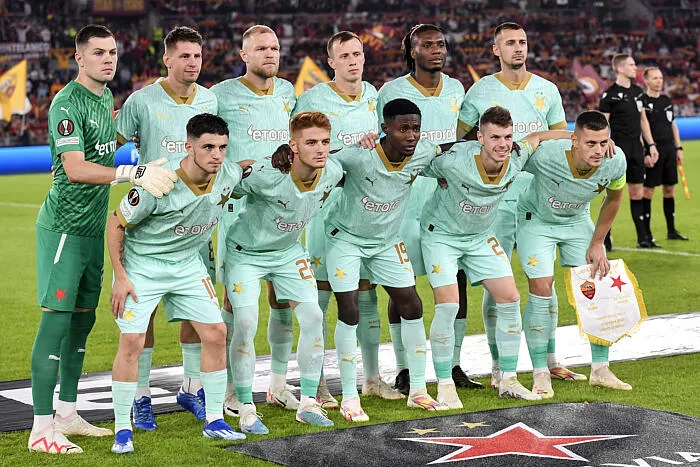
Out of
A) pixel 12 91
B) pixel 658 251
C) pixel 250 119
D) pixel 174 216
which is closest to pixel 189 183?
pixel 174 216

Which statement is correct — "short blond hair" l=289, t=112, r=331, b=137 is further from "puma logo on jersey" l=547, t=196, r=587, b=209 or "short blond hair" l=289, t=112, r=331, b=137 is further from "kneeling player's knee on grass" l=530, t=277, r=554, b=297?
"kneeling player's knee on grass" l=530, t=277, r=554, b=297

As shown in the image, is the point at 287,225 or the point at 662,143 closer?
the point at 287,225

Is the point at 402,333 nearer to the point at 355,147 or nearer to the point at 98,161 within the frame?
the point at 355,147

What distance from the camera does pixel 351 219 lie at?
6402 mm

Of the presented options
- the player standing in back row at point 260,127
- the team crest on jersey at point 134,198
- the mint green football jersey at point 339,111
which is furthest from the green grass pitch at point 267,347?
the mint green football jersey at point 339,111

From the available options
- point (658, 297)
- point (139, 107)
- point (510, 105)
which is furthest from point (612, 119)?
point (139, 107)

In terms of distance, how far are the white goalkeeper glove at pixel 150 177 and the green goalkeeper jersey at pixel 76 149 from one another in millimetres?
320

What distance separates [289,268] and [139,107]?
122cm

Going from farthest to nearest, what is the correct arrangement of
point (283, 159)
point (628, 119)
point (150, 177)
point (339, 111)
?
point (628, 119)
point (339, 111)
point (283, 159)
point (150, 177)

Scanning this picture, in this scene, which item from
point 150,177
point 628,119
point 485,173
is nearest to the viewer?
point 150,177

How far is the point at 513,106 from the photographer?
7188 millimetres

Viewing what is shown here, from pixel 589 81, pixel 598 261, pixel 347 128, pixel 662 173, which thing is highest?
pixel 589 81

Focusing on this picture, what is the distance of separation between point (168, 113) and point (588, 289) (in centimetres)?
278

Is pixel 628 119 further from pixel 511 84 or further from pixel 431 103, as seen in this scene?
pixel 431 103
